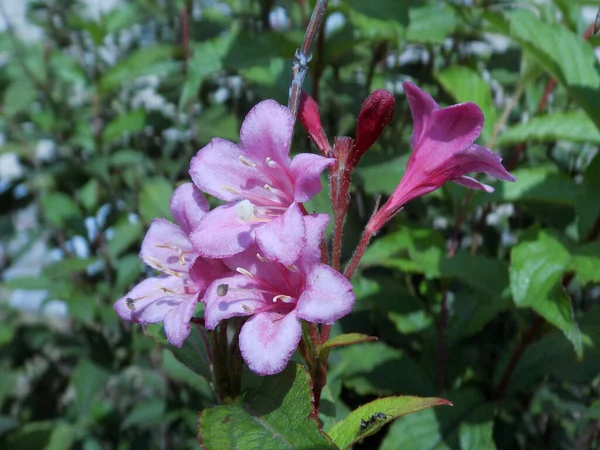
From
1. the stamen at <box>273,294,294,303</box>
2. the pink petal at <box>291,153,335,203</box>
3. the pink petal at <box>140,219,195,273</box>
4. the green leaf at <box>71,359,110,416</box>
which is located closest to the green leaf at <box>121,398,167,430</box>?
the green leaf at <box>71,359,110,416</box>

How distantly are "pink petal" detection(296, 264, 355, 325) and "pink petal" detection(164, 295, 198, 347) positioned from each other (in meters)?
0.13

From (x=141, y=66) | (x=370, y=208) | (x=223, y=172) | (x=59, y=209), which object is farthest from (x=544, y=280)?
(x=59, y=209)

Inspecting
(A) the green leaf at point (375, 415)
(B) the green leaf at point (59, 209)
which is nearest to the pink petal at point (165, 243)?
(A) the green leaf at point (375, 415)

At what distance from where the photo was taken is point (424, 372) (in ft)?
4.55

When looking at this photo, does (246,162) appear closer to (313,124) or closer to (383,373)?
(313,124)

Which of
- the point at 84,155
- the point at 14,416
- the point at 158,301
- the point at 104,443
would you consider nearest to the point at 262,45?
the point at 158,301

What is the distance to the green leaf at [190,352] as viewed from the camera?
917mm

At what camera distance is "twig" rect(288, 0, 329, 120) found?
2.49 feet

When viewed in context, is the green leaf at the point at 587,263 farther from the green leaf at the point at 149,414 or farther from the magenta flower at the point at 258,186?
the green leaf at the point at 149,414

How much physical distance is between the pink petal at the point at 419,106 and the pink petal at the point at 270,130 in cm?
15

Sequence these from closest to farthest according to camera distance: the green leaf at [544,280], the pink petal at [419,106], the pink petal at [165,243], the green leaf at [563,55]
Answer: the pink petal at [419,106] → the pink petal at [165,243] → the green leaf at [544,280] → the green leaf at [563,55]

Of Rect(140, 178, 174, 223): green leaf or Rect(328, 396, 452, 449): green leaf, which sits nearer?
Rect(328, 396, 452, 449): green leaf

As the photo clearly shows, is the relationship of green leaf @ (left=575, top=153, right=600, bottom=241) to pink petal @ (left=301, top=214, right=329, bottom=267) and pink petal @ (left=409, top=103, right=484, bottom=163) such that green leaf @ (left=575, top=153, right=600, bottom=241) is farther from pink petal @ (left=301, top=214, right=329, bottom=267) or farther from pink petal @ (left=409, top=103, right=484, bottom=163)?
pink petal @ (left=301, top=214, right=329, bottom=267)

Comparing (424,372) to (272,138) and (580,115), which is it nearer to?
(580,115)
